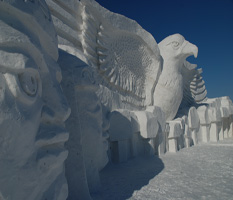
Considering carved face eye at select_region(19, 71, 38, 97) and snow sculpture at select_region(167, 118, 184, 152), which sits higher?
carved face eye at select_region(19, 71, 38, 97)

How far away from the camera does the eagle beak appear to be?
10.2ft

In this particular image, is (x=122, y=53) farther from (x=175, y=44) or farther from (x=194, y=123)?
(x=194, y=123)

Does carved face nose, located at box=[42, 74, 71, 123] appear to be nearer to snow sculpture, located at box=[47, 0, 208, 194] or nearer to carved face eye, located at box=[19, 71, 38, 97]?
carved face eye, located at box=[19, 71, 38, 97]

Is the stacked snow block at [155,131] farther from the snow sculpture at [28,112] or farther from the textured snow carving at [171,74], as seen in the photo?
the snow sculpture at [28,112]

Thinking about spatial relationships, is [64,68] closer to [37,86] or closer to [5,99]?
[37,86]

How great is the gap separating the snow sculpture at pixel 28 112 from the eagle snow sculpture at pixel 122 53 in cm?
57

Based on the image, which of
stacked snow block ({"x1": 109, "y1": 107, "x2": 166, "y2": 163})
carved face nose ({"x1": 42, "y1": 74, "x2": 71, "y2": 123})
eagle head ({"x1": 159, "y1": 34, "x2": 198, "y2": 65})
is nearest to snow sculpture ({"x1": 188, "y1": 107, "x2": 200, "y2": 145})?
eagle head ({"x1": 159, "y1": 34, "x2": 198, "y2": 65})

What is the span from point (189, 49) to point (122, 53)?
126 centimetres

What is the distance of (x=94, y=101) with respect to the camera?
4.09 feet

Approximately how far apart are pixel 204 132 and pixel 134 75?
199 centimetres

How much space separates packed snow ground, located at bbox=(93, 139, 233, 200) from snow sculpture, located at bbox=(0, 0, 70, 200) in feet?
2.10

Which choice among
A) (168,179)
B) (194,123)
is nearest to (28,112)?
(168,179)

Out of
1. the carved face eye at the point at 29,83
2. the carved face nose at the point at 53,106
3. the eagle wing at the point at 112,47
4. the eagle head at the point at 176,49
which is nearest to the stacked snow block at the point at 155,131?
the eagle wing at the point at 112,47

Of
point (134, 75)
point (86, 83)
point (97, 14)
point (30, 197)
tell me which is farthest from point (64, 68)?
point (134, 75)
